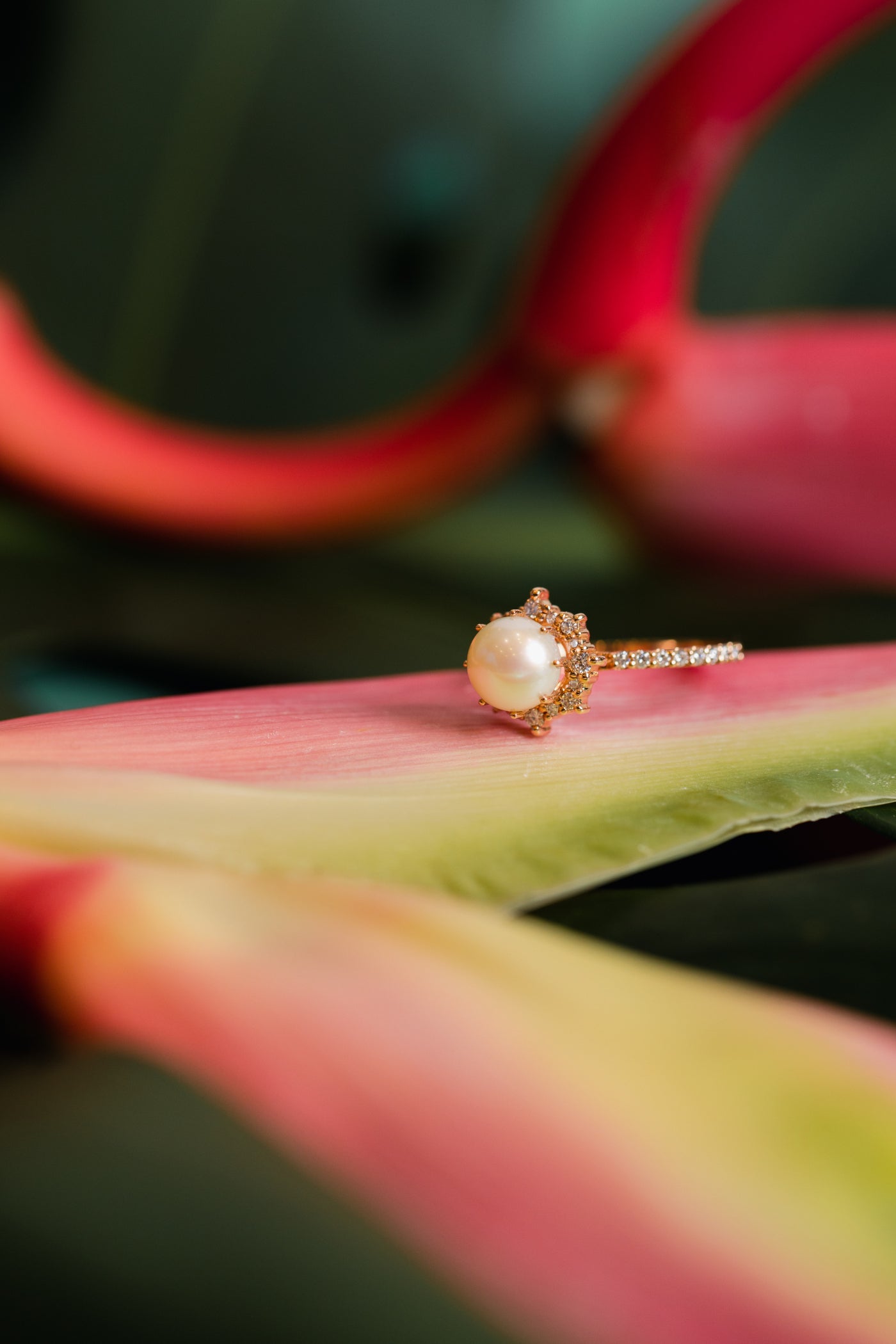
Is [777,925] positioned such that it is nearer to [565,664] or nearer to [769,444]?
[565,664]

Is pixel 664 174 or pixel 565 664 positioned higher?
pixel 664 174

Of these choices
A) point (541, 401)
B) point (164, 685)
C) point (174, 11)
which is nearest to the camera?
point (164, 685)

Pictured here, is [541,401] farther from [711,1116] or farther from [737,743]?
[711,1116]

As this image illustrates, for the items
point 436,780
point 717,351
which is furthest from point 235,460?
point 436,780

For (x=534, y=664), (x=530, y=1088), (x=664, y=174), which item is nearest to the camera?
(x=530, y=1088)

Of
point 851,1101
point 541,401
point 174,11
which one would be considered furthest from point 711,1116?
point 174,11

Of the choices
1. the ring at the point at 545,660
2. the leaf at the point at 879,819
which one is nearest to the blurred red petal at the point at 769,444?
the ring at the point at 545,660
